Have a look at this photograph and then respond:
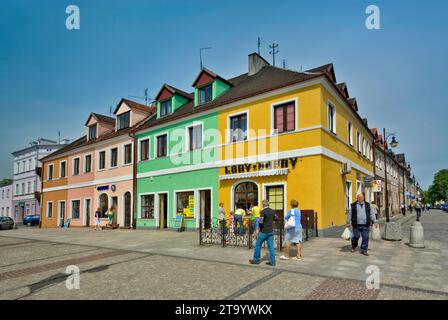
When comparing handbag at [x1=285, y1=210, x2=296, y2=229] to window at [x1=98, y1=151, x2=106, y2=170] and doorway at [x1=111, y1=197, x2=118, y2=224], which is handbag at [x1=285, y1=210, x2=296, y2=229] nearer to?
doorway at [x1=111, y1=197, x2=118, y2=224]

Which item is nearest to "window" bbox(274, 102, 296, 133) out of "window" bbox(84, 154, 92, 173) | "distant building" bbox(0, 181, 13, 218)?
"window" bbox(84, 154, 92, 173)

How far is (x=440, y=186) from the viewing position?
3910 inches

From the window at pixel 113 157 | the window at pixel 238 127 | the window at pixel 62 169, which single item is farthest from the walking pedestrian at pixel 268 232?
the window at pixel 62 169

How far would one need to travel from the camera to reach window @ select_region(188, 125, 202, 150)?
19.1 meters

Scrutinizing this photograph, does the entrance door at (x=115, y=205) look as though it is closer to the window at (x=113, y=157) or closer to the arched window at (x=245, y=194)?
the window at (x=113, y=157)

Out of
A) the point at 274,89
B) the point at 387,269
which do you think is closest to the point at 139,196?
the point at 274,89

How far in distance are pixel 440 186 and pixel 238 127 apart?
108 meters

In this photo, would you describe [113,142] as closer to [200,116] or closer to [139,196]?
[139,196]

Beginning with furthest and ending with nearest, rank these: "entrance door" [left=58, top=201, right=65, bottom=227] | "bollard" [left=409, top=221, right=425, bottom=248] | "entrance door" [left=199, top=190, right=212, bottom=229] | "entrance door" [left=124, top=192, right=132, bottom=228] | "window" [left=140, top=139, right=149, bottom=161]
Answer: "entrance door" [left=58, top=201, right=65, bottom=227]
"entrance door" [left=124, top=192, right=132, bottom=228]
"window" [left=140, top=139, right=149, bottom=161]
"entrance door" [left=199, top=190, right=212, bottom=229]
"bollard" [left=409, top=221, right=425, bottom=248]

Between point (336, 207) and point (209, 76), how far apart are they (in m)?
11.1

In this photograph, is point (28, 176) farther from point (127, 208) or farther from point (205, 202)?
point (205, 202)

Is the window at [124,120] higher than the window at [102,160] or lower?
higher

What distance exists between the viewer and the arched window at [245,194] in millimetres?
16031

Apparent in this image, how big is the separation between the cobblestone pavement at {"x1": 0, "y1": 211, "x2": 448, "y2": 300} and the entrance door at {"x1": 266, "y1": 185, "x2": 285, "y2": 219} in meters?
3.43
